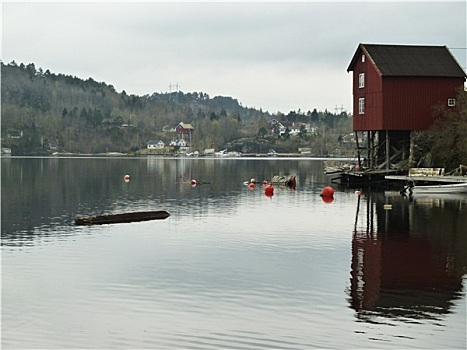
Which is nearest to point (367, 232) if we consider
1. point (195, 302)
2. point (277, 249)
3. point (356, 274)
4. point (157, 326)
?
point (277, 249)

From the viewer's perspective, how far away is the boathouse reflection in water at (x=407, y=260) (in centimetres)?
2203

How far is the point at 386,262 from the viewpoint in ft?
95.5

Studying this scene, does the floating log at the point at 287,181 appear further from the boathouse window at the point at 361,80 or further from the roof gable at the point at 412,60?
the roof gable at the point at 412,60

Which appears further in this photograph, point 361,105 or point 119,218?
point 361,105

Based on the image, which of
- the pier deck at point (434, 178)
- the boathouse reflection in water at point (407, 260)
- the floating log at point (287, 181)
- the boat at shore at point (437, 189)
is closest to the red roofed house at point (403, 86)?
the pier deck at point (434, 178)

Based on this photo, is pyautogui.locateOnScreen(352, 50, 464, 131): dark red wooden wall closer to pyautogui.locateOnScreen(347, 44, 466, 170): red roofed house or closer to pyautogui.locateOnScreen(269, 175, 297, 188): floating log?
pyautogui.locateOnScreen(347, 44, 466, 170): red roofed house

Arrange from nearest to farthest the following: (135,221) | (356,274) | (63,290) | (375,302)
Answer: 1. (375,302)
2. (63,290)
3. (356,274)
4. (135,221)

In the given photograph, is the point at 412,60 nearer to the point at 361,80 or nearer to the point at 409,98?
the point at 409,98

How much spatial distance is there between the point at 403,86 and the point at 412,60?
3464 millimetres

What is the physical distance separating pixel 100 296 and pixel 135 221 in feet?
63.0

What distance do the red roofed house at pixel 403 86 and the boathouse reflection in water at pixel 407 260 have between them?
17.6 m

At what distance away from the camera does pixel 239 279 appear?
25.9 metres

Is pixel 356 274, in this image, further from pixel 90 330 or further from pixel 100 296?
pixel 90 330

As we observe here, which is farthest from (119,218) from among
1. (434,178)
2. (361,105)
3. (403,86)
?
(361,105)
